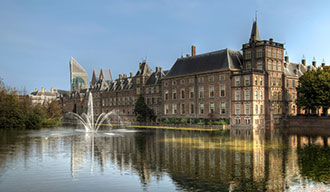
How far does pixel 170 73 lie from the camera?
260 feet

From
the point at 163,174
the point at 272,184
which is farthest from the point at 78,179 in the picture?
the point at 272,184

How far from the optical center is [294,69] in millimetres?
72562

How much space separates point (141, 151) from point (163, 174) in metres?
9.61

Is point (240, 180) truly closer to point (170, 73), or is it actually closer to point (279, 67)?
point (279, 67)

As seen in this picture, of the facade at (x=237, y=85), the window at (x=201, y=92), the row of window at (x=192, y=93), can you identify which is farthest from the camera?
the window at (x=201, y=92)

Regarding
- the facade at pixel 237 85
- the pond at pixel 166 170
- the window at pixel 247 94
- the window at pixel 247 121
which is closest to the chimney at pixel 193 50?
the facade at pixel 237 85

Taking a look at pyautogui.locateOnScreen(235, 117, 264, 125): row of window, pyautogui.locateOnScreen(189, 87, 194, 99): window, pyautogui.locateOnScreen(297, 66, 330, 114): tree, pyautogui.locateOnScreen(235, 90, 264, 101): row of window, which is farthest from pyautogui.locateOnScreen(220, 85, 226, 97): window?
pyautogui.locateOnScreen(297, 66, 330, 114): tree

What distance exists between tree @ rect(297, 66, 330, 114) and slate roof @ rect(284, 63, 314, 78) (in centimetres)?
835

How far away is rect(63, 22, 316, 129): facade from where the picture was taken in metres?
61.8

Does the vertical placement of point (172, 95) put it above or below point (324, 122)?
above

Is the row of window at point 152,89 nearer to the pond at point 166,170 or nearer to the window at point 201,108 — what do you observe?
the window at point 201,108

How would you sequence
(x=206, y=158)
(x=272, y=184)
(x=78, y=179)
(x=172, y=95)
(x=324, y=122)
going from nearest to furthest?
1. (x=272, y=184)
2. (x=78, y=179)
3. (x=206, y=158)
4. (x=324, y=122)
5. (x=172, y=95)

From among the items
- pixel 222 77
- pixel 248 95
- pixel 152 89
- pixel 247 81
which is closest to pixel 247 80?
pixel 247 81

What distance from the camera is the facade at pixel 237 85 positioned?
61812mm
